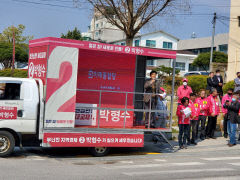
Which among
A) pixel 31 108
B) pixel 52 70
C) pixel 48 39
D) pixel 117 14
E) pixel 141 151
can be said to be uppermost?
pixel 117 14

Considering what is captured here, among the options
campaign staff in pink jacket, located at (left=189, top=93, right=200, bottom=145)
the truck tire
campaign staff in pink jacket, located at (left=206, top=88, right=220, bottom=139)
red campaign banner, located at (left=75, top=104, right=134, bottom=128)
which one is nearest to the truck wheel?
red campaign banner, located at (left=75, top=104, right=134, bottom=128)

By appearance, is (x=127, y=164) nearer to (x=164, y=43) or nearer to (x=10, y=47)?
(x=10, y=47)

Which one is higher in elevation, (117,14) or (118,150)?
(117,14)

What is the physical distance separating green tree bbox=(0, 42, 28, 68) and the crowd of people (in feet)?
153

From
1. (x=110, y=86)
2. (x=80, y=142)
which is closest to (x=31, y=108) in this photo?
(x=80, y=142)

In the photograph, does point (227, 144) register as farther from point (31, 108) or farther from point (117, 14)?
→ point (31, 108)

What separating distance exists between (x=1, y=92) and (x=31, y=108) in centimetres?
84

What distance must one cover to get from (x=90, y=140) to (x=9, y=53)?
49.9 metres

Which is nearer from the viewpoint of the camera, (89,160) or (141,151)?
(89,160)

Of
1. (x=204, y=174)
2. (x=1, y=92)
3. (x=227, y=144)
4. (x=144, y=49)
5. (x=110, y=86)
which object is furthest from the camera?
(x=227, y=144)

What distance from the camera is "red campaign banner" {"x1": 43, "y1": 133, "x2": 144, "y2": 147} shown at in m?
9.70

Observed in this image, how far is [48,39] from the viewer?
31.5 ft

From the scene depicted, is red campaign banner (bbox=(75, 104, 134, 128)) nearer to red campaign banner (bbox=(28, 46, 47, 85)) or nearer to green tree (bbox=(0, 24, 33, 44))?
red campaign banner (bbox=(28, 46, 47, 85))

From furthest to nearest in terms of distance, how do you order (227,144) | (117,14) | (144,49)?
(117,14) → (227,144) → (144,49)
